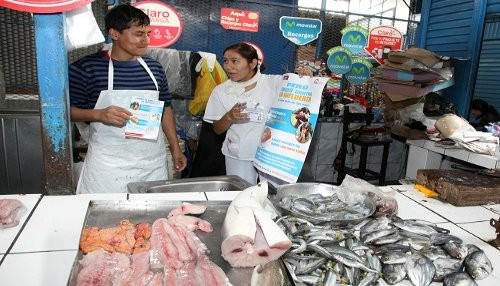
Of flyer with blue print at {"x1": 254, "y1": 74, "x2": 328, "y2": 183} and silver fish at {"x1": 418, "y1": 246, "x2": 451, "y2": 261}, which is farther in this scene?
flyer with blue print at {"x1": 254, "y1": 74, "x2": 328, "y2": 183}

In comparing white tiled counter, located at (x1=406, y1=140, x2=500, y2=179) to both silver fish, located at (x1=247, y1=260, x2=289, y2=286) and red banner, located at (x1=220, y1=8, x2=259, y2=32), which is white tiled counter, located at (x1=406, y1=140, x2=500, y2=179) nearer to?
red banner, located at (x1=220, y1=8, x2=259, y2=32)

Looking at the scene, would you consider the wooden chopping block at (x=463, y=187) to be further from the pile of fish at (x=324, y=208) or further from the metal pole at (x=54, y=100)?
the metal pole at (x=54, y=100)

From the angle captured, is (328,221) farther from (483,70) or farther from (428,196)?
(483,70)

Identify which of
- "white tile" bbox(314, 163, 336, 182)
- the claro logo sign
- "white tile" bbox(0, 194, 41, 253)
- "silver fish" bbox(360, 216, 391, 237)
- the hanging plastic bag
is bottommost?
"white tile" bbox(314, 163, 336, 182)

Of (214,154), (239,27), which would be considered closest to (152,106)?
(214,154)

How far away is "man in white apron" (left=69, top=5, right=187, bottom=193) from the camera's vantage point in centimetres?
242

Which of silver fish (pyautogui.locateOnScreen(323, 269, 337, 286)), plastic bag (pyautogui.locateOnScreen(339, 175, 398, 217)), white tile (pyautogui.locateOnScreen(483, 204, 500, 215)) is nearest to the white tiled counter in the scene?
white tile (pyautogui.locateOnScreen(483, 204, 500, 215))

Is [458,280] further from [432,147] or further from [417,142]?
[417,142]

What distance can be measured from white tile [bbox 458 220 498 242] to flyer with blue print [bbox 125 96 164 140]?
1866 mm

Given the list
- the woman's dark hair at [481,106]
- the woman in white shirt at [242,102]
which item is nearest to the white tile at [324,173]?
the woman's dark hair at [481,106]

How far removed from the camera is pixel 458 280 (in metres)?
1.36

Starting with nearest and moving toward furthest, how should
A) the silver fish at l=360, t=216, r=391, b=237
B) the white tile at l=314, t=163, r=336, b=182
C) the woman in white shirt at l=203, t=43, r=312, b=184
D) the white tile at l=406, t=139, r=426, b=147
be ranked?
the silver fish at l=360, t=216, r=391, b=237, the woman in white shirt at l=203, t=43, r=312, b=184, the white tile at l=406, t=139, r=426, b=147, the white tile at l=314, t=163, r=336, b=182

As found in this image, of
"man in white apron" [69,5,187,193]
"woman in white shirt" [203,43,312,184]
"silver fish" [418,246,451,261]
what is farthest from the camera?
"woman in white shirt" [203,43,312,184]

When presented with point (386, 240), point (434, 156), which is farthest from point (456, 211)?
point (434, 156)
